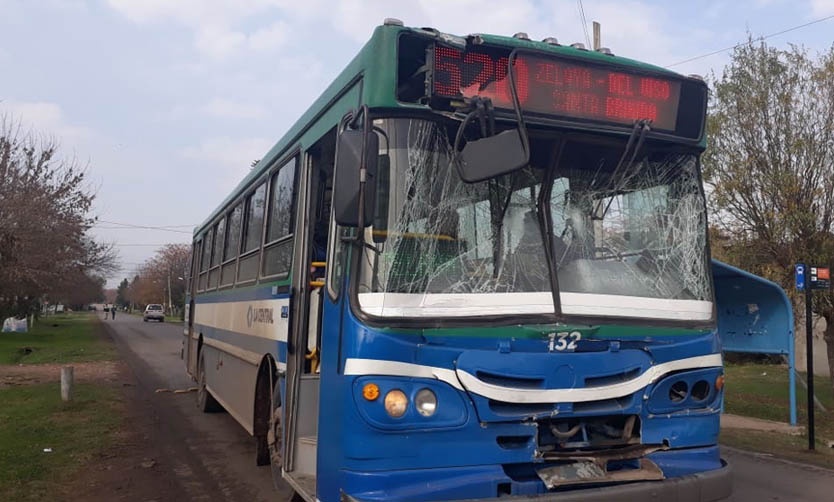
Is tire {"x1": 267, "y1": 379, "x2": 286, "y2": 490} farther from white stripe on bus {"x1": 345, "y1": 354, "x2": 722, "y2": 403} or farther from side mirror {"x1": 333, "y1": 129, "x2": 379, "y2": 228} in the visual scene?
side mirror {"x1": 333, "y1": 129, "x2": 379, "y2": 228}

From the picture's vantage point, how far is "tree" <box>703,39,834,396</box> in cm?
1183

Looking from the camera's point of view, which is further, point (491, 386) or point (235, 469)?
point (235, 469)

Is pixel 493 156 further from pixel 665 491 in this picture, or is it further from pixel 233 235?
pixel 233 235

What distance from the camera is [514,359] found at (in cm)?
388

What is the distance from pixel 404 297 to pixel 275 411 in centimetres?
234

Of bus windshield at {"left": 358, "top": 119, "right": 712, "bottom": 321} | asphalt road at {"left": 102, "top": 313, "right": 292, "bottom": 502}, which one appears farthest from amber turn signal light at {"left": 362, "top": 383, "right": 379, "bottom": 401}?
asphalt road at {"left": 102, "top": 313, "right": 292, "bottom": 502}

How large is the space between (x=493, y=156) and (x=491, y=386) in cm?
124

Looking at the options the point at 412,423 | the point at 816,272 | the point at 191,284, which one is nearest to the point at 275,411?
the point at 412,423

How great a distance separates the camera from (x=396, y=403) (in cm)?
375

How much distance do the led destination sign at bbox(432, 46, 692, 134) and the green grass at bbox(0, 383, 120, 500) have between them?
5468mm

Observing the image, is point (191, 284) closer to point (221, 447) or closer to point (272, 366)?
point (221, 447)

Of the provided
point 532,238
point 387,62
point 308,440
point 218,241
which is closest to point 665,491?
point 532,238

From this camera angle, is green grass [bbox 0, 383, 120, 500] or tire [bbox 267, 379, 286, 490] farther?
green grass [bbox 0, 383, 120, 500]

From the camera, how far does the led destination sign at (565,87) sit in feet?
13.5
